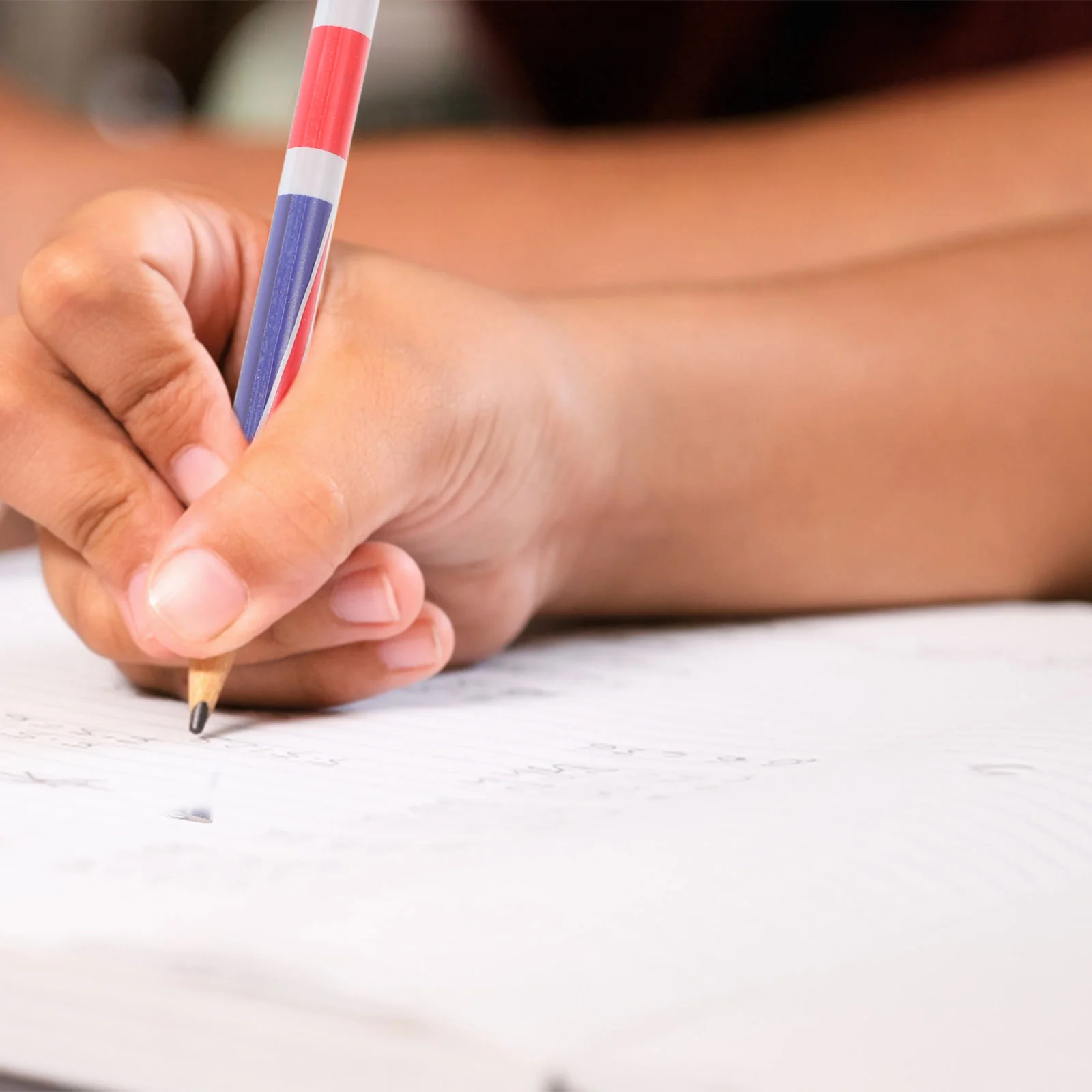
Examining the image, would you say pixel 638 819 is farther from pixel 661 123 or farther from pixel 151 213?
pixel 661 123

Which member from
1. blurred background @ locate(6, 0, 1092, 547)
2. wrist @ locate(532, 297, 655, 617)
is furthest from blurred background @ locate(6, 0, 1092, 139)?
wrist @ locate(532, 297, 655, 617)

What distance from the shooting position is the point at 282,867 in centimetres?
20

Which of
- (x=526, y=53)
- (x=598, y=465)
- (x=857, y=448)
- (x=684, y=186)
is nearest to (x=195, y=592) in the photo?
(x=598, y=465)

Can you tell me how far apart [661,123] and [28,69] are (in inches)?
33.2

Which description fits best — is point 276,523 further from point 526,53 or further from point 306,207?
point 526,53

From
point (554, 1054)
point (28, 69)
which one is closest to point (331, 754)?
point (554, 1054)

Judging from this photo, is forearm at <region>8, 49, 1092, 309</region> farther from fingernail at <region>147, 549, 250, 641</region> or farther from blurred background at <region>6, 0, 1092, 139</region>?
fingernail at <region>147, 549, 250, 641</region>

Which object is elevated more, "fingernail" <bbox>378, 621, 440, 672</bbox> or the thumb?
the thumb

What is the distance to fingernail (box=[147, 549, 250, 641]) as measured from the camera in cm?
26

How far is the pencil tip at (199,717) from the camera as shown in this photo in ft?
0.92

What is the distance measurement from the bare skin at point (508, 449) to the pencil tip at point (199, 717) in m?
0.01

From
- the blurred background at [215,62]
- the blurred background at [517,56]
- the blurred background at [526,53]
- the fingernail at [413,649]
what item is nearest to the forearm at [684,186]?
the blurred background at [517,56]

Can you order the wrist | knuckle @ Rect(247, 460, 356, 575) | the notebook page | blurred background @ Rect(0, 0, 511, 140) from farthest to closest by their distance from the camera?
blurred background @ Rect(0, 0, 511, 140)
the wrist
knuckle @ Rect(247, 460, 356, 575)
the notebook page

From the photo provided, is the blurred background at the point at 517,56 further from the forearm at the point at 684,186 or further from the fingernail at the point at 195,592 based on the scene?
the fingernail at the point at 195,592
